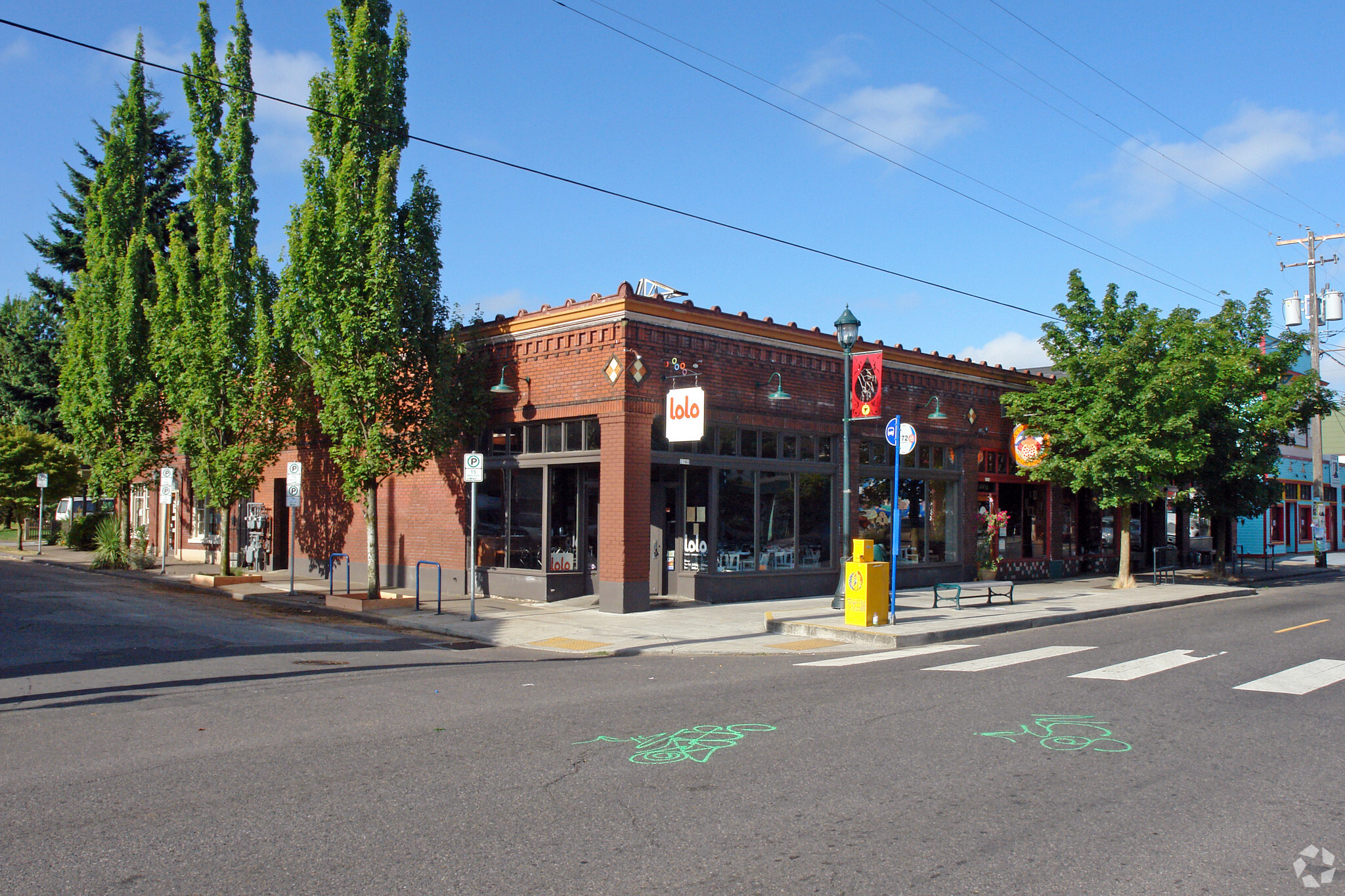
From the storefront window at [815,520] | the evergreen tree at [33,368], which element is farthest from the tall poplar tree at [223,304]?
the evergreen tree at [33,368]

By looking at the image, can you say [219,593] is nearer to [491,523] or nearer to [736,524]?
[491,523]

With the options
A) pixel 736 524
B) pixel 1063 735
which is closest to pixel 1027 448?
pixel 736 524

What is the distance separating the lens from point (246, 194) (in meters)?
22.8

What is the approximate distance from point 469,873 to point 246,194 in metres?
21.8

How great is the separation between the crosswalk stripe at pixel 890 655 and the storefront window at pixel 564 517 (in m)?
7.86

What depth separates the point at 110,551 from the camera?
28.1 meters

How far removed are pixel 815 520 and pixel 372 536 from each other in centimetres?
949

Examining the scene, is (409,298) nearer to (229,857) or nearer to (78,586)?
(78,586)

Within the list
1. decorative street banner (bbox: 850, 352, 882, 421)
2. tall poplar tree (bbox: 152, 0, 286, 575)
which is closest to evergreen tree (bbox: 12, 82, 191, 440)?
tall poplar tree (bbox: 152, 0, 286, 575)

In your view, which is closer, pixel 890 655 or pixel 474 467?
pixel 890 655

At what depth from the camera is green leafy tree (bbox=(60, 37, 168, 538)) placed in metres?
25.6

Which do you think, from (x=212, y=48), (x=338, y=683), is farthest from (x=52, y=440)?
(x=338, y=683)

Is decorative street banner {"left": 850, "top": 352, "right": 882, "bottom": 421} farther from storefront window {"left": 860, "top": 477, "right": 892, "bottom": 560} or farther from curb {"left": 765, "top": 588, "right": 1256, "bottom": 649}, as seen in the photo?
storefront window {"left": 860, "top": 477, "right": 892, "bottom": 560}

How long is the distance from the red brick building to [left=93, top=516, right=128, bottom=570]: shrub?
8.03 m
